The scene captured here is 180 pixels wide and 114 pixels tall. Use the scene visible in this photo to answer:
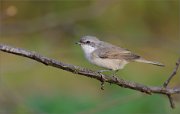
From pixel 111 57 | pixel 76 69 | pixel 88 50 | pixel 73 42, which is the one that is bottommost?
pixel 76 69

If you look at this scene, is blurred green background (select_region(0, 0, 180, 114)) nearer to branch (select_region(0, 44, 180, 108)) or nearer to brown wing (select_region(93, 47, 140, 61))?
brown wing (select_region(93, 47, 140, 61))

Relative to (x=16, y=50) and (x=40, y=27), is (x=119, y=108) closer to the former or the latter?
(x=40, y=27)

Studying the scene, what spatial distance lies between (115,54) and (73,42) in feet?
11.4

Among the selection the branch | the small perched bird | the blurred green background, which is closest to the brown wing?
the small perched bird

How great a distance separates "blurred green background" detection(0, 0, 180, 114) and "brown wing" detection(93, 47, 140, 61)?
176cm

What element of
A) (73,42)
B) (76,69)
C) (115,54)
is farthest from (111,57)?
(73,42)

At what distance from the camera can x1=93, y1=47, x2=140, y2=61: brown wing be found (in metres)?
3.68

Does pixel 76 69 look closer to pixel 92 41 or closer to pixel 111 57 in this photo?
pixel 111 57

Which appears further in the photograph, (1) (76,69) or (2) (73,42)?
(2) (73,42)

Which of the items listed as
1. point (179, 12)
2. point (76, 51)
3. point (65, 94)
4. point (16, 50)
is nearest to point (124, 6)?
point (179, 12)

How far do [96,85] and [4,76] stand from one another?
1.06 metres

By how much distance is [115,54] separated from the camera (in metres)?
3.77

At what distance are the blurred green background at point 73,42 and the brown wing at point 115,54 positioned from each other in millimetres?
1755

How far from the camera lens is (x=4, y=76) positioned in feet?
22.3
